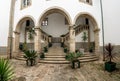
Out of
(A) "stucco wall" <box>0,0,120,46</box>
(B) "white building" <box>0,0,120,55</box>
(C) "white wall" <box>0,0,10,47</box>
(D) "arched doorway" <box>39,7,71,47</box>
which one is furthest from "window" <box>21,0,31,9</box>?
(D) "arched doorway" <box>39,7,71,47</box>

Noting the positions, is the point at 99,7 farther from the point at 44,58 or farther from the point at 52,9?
the point at 44,58

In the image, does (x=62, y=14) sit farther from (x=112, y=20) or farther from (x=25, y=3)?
(x=112, y=20)

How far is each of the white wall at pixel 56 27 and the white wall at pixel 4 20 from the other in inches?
220

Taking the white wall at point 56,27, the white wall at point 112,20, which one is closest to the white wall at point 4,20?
the white wall at point 56,27

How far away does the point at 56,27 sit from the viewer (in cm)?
1620

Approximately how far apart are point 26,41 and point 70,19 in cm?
745

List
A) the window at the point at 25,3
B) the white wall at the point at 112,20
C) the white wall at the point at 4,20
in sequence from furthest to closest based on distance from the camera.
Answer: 1. the window at the point at 25,3
2. the white wall at the point at 4,20
3. the white wall at the point at 112,20

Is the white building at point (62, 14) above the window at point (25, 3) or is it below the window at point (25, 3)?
below

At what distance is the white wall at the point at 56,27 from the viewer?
1617 cm

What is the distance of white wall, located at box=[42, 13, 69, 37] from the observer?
16.2m

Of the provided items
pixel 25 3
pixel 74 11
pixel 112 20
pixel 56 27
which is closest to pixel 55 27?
pixel 56 27

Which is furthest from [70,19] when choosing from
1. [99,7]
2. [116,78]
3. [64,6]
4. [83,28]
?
[116,78]

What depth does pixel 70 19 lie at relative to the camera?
1045 cm

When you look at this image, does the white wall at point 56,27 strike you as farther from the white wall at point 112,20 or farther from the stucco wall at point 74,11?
the white wall at point 112,20
